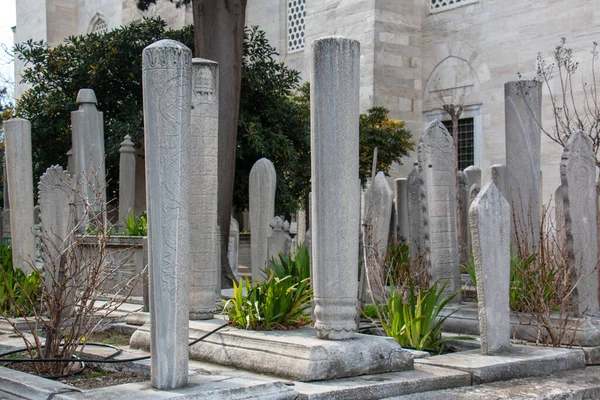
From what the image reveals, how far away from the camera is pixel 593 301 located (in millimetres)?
7465

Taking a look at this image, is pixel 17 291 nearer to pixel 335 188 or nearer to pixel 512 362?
pixel 335 188

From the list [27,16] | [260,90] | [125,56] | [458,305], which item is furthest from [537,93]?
[27,16]

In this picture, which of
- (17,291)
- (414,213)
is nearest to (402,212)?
(414,213)

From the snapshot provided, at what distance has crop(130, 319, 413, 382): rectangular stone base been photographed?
5516mm

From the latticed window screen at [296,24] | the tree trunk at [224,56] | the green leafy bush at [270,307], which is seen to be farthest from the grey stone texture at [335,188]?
the latticed window screen at [296,24]

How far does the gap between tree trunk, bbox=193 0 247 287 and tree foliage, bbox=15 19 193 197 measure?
725cm

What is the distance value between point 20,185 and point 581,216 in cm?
626

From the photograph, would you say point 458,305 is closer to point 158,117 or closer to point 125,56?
point 158,117

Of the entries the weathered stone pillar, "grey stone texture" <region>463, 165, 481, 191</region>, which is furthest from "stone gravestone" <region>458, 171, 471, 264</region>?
the weathered stone pillar

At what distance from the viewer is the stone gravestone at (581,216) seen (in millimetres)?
7285

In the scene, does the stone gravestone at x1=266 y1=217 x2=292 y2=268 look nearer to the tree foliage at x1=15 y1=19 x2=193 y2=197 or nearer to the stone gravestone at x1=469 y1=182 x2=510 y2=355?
the stone gravestone at x1=469 y1=182 x2=510 y2=355

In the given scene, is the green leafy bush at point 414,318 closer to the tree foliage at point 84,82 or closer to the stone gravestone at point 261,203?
the stone gravestone at point 261,203

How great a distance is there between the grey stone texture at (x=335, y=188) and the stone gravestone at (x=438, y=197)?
2582 mm

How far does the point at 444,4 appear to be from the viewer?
67.5 feet
